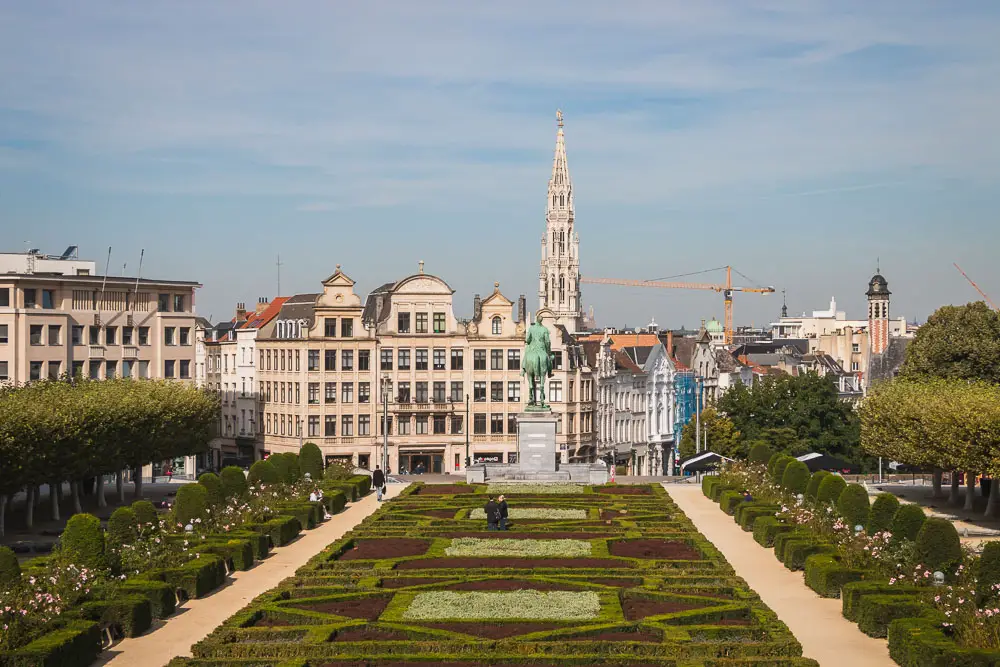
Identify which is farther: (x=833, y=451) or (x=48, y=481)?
(x=833, y=451)

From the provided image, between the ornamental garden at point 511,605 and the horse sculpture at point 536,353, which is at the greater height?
the horse sculpture at point 536,353

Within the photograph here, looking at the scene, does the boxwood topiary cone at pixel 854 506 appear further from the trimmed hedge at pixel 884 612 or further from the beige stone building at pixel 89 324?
the beige stone building at pixel 89 324

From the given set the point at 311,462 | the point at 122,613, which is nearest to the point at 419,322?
the point at 311,462

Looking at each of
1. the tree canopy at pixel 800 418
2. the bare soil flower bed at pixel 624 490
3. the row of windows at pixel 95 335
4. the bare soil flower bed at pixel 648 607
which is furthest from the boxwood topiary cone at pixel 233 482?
the tree canopy at pixel 800 418

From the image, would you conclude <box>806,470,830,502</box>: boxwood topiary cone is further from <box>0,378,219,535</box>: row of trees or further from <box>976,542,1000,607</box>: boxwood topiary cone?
<box>0,378,219,535</box>: row of trees

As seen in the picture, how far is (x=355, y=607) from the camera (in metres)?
40.2

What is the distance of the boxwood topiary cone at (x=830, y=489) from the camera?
197ft

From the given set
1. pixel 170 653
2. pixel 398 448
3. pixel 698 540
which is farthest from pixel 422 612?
pixel 398 448

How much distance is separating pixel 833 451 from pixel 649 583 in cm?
7135

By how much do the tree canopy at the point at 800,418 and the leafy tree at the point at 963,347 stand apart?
26.5 m

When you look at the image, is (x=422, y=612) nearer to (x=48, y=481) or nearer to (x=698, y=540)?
(x=698, y=540)

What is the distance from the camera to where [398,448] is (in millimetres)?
111125

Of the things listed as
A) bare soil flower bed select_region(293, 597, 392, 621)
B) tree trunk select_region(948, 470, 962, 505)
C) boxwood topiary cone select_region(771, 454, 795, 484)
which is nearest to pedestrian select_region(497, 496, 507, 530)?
bare soil flower bed select_region(293, 597, 392, 621)

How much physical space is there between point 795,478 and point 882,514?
17.3 metres
